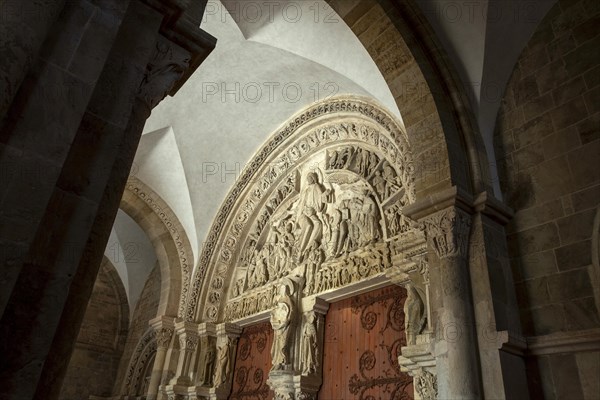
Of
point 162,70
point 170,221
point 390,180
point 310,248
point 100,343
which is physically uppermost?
point 170,221

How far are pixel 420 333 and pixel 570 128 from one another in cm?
211

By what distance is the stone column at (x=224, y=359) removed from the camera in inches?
261

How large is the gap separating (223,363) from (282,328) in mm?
1750

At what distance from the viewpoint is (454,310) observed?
3.17 metres

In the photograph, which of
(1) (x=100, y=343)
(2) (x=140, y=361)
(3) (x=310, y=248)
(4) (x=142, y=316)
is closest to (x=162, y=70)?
(3) (x=310, y=248)

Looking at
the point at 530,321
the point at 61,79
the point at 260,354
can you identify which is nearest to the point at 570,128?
the point at 530,321

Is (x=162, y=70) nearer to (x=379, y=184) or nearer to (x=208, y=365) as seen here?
(x=379, y=184)

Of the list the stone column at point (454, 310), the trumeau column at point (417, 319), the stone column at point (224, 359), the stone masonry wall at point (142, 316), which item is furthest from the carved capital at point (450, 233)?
the stone masonry wall at point (142, 316)

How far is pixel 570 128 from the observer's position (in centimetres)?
355

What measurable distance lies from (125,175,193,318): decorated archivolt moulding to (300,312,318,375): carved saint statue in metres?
2.92

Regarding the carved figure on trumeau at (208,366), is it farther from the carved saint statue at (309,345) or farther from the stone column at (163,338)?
the carved saint statue at (309,345)

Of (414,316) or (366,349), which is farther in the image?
(366,349)

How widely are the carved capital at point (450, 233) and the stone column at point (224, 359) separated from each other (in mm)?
4454

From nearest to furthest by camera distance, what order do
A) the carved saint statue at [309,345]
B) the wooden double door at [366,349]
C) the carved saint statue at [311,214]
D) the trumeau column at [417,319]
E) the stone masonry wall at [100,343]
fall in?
the trumeau column at [417,319] → the wooden double door at [366,349] → the carved saint statue at [309,345] → the carved saint statue at [311,214] → the stone masonry wall at [100,343]
